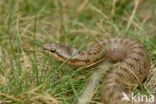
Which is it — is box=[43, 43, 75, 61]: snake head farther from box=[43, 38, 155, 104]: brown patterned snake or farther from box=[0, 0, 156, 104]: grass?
box=[0, 0, 156, 104]: grass

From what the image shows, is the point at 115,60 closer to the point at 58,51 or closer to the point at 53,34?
the point at 58,51

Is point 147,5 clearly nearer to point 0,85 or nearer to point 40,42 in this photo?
point 40,42

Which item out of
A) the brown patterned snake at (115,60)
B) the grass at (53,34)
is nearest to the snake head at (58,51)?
the brown patterned snake at (115,60)

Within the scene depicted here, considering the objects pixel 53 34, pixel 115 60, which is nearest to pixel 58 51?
pixel 115 60

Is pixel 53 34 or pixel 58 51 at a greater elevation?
pixel 53 34

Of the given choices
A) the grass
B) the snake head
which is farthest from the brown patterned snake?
the grass

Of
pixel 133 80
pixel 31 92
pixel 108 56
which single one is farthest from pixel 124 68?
pixel 31 92

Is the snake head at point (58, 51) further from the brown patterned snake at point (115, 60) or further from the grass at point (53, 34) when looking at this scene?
the grass at point (53, 34)
